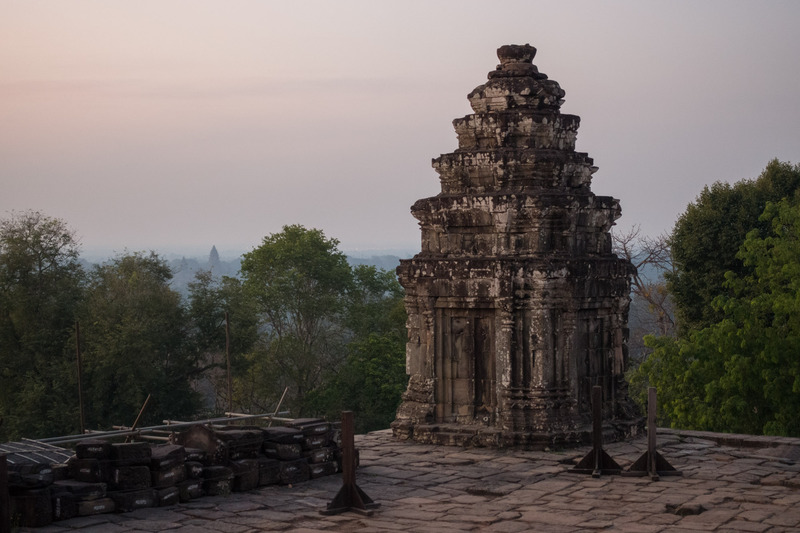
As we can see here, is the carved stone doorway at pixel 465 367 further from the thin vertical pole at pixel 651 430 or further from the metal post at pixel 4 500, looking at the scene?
the metal post at pixel 4 500

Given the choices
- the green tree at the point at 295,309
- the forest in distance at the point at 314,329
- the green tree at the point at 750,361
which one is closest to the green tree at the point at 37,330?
the forest in distance at the point at 314,329

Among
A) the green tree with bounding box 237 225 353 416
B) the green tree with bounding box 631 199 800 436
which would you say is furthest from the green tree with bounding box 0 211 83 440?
the green tree with bounding box 631 199 800 436

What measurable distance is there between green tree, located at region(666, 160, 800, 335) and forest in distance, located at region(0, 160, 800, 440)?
4 centimetres

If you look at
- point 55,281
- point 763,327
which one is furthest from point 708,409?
point 55,281

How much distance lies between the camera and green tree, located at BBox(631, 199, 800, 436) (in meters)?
19.5

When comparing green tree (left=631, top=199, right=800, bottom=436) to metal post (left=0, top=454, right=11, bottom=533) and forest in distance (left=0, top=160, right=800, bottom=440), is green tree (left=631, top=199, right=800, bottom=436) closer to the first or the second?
forest in distance (left=0, top=160, right=800, bottom=440)

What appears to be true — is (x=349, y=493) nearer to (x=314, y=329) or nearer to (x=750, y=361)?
(x=750, y=361)

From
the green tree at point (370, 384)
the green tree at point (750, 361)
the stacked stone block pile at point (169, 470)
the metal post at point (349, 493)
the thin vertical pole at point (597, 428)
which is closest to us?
the stacked stone block pile at point (169, 470)

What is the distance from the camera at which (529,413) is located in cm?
1374

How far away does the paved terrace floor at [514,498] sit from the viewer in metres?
9.70

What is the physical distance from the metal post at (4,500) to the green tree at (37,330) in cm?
1983

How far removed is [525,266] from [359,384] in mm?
18987

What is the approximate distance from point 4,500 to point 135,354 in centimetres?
2074

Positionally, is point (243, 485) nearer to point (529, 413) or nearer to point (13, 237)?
point (529, 413)
